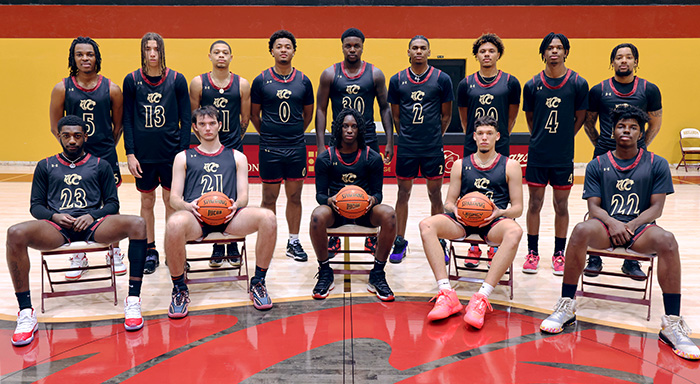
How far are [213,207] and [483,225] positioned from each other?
174 cm

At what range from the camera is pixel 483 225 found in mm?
3510

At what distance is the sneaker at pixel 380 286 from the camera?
144 inches

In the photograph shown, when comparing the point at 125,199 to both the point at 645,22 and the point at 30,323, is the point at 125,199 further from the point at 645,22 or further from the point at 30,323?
the point at 645,22

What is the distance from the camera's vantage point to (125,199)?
24.1ft

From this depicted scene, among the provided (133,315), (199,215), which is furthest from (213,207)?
(133,315)

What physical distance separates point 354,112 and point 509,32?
748 centimetres

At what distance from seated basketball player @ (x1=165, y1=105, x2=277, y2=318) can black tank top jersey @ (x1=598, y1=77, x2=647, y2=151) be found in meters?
2.50

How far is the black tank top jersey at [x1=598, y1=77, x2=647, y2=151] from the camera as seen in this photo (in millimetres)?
3893

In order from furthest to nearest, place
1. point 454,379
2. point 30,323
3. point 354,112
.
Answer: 1. point 354,112
2. point 30,323
3. point 454,379

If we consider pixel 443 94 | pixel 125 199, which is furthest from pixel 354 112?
pixel 125 199

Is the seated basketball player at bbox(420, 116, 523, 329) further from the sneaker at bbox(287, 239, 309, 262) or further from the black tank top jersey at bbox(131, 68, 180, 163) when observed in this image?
the black tank top jersey at bbox(131, 68, 180, 163)

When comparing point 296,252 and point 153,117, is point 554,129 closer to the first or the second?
point 296,252

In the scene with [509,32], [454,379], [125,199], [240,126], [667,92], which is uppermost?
[509,32]

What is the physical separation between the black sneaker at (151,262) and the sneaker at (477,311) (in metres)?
2.45
